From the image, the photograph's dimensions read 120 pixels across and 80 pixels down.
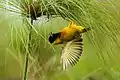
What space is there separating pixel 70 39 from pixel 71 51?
10cm

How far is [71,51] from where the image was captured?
4.24 feet

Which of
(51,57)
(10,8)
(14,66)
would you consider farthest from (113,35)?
(14,66)

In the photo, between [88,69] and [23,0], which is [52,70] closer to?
[88,69]

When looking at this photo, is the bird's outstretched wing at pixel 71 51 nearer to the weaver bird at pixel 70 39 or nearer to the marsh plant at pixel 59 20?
the weaver bird at pixel 70 39

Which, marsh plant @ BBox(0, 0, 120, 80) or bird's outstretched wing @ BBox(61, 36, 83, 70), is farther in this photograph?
bird's outstretched wing @ BBox(61, 36, 83, 70)

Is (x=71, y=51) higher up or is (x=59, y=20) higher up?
(x=59, y=20)

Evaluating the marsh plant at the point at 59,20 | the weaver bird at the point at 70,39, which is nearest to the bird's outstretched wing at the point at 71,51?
the weaver bird at the point at 70,39

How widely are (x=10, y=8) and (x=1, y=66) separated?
0.77 meters

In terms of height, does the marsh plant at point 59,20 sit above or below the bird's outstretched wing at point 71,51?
above

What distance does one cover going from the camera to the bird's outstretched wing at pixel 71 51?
125 cm

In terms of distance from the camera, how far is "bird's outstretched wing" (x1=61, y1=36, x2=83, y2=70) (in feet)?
4.09

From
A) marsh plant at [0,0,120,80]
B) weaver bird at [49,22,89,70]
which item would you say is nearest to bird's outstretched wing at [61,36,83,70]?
weaver bird at [49,22,89,70]

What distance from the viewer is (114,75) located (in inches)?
63.8

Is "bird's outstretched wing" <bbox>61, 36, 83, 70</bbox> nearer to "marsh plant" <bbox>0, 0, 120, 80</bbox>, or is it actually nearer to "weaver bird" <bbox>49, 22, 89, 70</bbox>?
"weaver bird" <bbox>49, 22, 89, 70</bbox>
